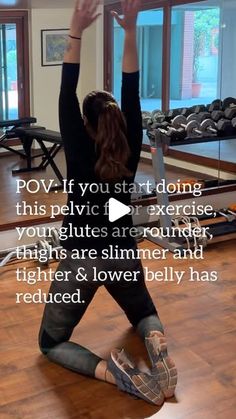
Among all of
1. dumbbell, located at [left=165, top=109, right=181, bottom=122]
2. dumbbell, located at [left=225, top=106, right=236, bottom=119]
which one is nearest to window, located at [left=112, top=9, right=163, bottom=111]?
dumbbell, located at [left=165, top=109, right=181, bottom=122]

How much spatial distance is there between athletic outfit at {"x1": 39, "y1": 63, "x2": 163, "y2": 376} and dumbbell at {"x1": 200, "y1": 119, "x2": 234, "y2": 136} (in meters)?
1.95

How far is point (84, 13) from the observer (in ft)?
6.20

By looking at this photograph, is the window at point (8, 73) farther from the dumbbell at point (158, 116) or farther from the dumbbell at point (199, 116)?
the dumbbell at point (199, 116)

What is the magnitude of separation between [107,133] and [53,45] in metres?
2.43

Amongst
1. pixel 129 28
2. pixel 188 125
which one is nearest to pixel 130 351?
pixel 129 28

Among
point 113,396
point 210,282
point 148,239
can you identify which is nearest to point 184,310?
point 210,282

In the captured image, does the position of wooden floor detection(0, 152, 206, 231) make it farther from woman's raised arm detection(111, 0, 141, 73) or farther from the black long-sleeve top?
woman's raised arm detection(111, 0, 141, 73)

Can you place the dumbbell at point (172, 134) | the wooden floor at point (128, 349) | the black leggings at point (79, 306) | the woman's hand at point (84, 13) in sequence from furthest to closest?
the dumbbell at point (172, 134) < the black leggings at point (79, 306) < the wooden floor at point (128, 349) < the woman's hand at point (84, 13)

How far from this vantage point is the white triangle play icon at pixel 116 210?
2180 millimetres

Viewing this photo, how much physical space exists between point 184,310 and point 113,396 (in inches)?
35.0

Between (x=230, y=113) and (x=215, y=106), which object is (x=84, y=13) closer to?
(x=230, y=113)

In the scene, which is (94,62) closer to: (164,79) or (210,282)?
(164,79)

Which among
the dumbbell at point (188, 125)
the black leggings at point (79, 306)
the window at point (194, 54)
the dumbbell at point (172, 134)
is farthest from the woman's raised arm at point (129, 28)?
the window at point (194, 54)

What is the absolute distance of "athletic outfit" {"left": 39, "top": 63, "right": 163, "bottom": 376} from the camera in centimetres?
208
